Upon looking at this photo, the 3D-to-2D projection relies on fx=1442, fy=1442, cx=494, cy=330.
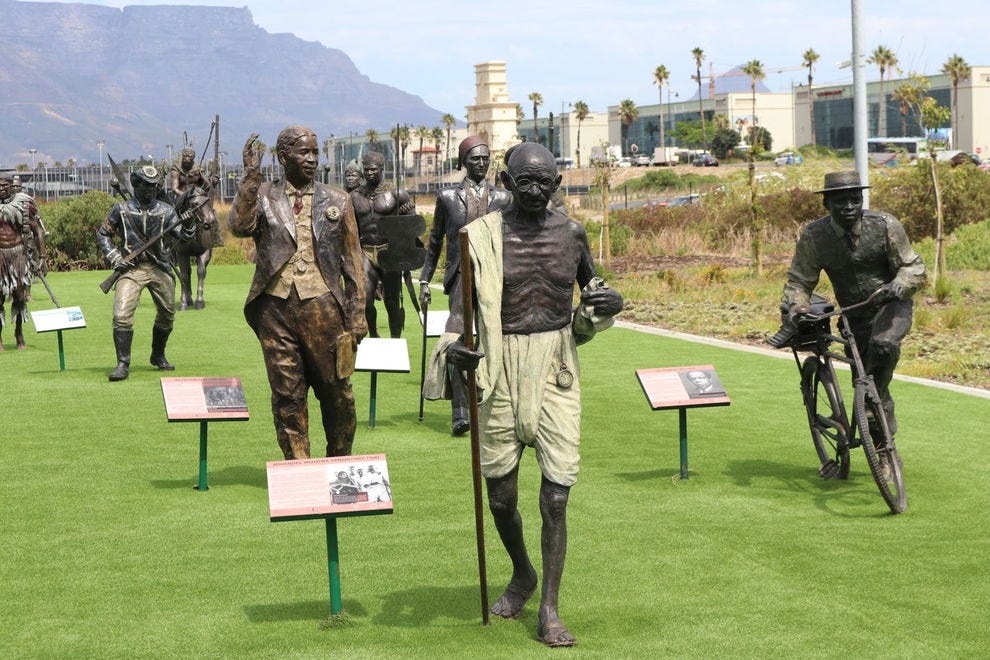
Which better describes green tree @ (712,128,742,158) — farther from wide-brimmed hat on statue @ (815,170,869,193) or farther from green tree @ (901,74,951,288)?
wide-brimmed hat on statue @ (815,170,869,193)

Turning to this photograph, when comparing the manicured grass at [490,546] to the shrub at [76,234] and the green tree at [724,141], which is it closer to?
the shrub at [76,234]

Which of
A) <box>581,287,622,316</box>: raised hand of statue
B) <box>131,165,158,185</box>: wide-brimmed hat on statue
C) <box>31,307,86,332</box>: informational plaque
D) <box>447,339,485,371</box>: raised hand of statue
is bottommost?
<box>31,307,86,332</box>: informational plaque

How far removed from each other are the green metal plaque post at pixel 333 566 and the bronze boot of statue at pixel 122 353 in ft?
28.7

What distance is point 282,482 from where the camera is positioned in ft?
20.3

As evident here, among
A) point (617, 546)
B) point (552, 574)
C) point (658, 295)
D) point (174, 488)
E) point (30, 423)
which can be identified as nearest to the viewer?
point (552, 574)

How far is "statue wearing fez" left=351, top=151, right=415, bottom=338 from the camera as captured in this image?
13906mm

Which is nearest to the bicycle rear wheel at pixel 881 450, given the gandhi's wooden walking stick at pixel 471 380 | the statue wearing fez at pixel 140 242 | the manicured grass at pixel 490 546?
the manicured grass at pixel 490 546

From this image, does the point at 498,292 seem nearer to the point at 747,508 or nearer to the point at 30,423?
the point at 747,508

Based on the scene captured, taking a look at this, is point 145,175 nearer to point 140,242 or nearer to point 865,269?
point 140,242

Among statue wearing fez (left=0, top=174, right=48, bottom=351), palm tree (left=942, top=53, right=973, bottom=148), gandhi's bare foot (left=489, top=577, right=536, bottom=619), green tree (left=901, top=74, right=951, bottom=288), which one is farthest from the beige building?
gandhi's bare foot (left=489, top=577, right=536, bottom=619)

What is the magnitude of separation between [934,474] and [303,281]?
4.34 meters

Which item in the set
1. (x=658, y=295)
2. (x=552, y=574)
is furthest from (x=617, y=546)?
(x=658, y=295)

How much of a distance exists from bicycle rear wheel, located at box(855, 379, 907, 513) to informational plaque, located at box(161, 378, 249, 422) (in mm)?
3792

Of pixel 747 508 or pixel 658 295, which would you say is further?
pixel 658 295
